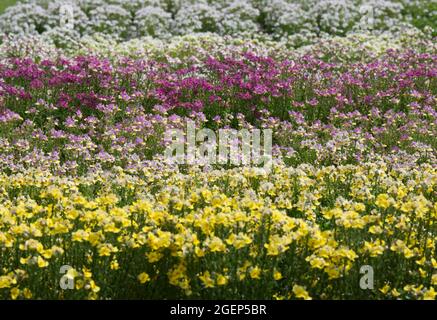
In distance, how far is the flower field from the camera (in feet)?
12.8

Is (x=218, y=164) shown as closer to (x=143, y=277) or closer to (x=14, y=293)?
(x=143, y=277)

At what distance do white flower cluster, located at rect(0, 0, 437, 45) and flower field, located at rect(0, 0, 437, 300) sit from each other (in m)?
0.06

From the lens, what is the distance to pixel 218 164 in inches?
278

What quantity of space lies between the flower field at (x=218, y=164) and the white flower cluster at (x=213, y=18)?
0.06 m

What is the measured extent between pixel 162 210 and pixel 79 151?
296 cm

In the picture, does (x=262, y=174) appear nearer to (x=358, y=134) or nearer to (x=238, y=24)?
(x=358, y=134)

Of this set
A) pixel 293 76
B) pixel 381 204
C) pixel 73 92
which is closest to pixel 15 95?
pixel 73 92

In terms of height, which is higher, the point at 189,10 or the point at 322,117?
the point at 189,10

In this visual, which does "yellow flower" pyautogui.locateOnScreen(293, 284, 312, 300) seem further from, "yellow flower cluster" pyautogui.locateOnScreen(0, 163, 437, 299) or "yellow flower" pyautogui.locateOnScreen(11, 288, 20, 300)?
"yellow flower" pyautogui.locateOnScreen(11, 288, 20, 300)

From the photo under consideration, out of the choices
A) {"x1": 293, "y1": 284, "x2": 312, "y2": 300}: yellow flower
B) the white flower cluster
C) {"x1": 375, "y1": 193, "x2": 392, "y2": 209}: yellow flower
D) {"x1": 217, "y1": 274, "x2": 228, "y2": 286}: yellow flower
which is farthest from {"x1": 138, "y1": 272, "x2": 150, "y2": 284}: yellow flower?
the white flower cluster

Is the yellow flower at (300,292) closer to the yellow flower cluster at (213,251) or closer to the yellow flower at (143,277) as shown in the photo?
the yellow flower cluster at (213,251)

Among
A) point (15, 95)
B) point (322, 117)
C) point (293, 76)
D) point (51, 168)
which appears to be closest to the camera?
point (51, 168)

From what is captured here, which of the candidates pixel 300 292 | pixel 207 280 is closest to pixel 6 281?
pixel 207 280
